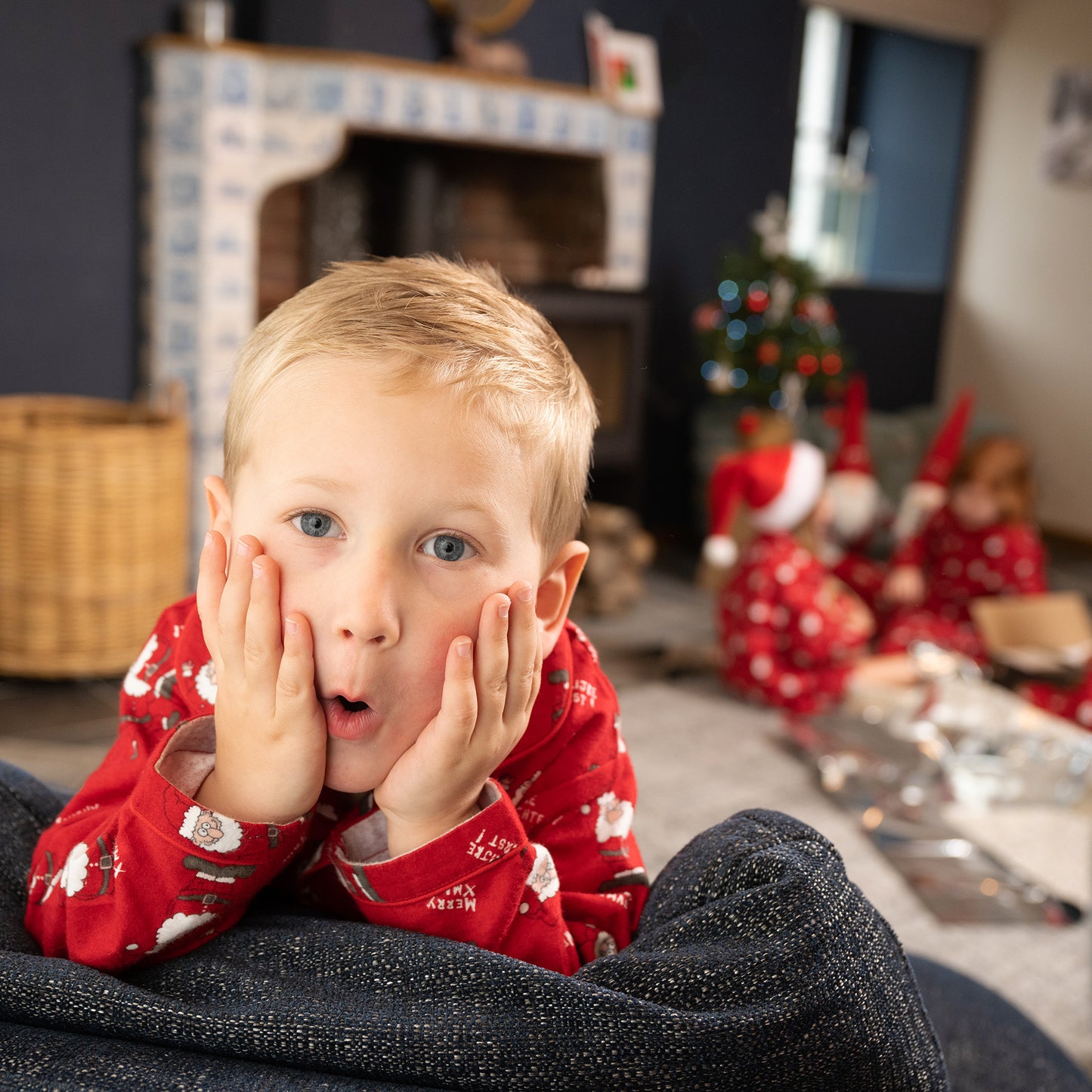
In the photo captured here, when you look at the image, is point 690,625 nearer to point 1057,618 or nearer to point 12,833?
point 1057,618

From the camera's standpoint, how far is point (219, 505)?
0.46 m

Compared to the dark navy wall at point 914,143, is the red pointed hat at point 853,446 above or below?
below

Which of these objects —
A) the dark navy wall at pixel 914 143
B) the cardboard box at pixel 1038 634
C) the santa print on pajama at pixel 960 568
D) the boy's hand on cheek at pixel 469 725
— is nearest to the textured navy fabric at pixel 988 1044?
the boy's hand on cheek at pixel 469 725

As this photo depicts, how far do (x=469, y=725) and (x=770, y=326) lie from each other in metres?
3.50

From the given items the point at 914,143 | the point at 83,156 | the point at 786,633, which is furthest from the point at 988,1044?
the point at 914,143

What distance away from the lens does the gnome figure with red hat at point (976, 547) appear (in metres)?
2.84

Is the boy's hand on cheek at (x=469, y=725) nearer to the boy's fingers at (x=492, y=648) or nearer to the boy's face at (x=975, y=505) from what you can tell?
the boy's fingers at (x=492, y=648)

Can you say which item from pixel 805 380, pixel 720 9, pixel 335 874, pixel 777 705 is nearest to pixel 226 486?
pixel 335 874

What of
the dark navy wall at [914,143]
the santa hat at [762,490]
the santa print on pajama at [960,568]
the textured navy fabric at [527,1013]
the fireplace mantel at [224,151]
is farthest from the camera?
the dark navy wall at [914,143]

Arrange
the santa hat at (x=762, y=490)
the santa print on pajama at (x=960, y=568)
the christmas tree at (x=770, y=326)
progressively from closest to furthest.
Result: the santa hat at (x=762, y=490), the santa print on pajama at (x=960, y=568), the christmas tree at (x=770, y=326)

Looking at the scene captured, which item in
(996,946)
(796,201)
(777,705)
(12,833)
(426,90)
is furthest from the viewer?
(796,201)

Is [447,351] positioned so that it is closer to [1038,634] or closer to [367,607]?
[367,607]

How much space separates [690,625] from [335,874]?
9.12ft

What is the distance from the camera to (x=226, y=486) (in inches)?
17.9
